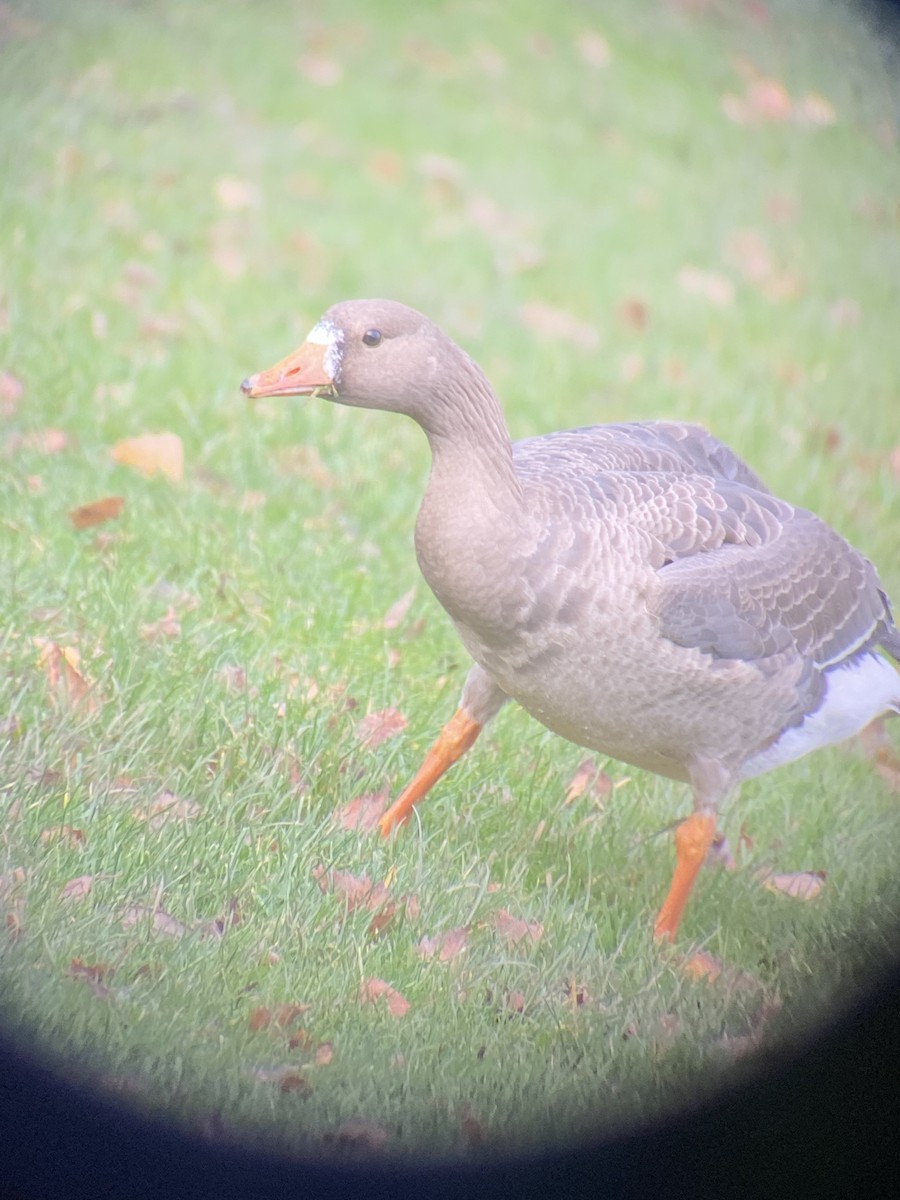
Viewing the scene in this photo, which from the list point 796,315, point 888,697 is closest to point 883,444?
point 796,315

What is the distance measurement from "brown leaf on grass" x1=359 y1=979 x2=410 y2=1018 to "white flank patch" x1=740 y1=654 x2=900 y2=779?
108 centimetres

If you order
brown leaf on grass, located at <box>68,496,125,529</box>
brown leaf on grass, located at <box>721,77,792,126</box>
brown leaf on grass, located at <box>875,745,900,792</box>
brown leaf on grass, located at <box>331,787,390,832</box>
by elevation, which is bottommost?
brown leaf on grass, located at <box>875,745,900,792</box>

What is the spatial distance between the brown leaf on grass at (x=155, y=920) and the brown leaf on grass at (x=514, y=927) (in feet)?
2.49

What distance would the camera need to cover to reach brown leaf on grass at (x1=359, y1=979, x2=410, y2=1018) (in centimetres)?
317

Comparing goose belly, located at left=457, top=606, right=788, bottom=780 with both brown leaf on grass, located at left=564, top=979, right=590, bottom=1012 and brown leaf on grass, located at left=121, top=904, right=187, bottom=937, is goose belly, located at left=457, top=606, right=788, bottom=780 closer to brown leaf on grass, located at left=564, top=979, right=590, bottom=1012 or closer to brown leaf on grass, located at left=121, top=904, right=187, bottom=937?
brown leaf on grass, located at left=564, top=979, right=590, bottom=1012

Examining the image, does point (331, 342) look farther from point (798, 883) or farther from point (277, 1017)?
point (798, 883)

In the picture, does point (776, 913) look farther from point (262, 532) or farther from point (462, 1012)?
point (262, 532)

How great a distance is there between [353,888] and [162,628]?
3.75 ft

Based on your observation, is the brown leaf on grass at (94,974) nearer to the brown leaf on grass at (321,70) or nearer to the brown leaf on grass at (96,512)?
the brown leaf on grass at (96,512)

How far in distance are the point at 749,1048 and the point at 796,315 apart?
5490 mm

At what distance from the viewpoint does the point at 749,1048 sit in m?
3.28

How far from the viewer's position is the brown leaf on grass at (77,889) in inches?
124

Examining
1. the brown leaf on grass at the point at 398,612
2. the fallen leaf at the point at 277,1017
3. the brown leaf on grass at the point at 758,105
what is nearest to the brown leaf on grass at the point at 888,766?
the brown leaf on grass at the point at 398,612

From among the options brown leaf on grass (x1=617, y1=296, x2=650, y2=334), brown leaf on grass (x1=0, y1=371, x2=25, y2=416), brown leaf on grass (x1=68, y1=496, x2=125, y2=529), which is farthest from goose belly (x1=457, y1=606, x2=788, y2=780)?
brown leaf on grass (x1=617, y1=296, x2=650, y2=334)
